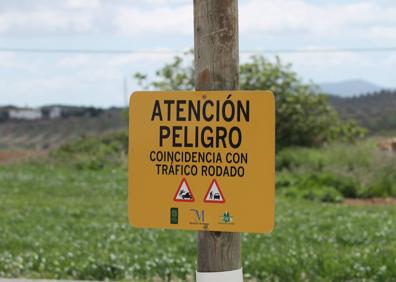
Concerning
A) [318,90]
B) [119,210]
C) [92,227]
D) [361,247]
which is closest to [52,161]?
[318,90]

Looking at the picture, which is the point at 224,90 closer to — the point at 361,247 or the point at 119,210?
the point at 361,247

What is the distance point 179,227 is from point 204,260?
0.82 ft

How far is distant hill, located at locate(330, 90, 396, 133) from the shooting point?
4144cm

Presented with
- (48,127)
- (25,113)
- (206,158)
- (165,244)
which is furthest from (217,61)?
(25,113)

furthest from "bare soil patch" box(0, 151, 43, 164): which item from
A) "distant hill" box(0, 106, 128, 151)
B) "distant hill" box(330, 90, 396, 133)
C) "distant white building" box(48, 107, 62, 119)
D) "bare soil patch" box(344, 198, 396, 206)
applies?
"bare soil patch" box(344, 198, 396, 206)

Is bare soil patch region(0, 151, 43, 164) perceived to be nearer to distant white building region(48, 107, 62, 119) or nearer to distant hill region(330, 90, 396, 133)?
distant white building region(48, 107, 62, 119)

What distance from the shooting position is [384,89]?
5059cm

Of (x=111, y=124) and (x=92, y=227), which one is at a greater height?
(x=111, y=124)

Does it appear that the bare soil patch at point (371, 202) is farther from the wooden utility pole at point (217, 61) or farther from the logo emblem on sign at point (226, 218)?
the logo emblem on sign at point (226, 218)

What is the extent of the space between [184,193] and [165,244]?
6047 mm

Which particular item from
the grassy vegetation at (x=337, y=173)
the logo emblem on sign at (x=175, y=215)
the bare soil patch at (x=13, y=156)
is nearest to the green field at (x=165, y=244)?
the grassy vegetation at (x=337, y=173)

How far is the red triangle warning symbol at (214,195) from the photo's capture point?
439 centimetres

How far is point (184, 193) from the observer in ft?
14.6

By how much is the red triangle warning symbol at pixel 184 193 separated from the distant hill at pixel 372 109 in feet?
113
